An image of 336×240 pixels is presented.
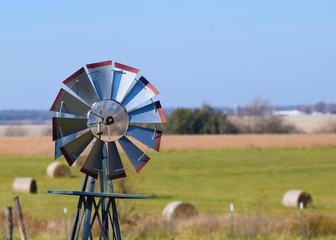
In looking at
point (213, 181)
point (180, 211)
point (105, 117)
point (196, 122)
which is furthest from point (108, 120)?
point (196, 122)

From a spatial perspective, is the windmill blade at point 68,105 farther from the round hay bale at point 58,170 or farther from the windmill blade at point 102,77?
the round hay bale at point 58,170

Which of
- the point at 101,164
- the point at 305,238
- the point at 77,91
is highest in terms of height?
the point at 77,91

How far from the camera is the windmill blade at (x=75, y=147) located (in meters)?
13.6

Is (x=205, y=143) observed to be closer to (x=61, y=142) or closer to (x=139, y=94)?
(x=139, y=94)

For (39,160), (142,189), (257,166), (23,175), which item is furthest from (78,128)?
(39,160)

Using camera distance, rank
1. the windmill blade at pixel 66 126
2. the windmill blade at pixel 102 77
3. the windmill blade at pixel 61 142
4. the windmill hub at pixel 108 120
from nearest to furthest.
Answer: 1. the windmill blade at pixel 66 126
2. the windmill blade at pixel 61 142
3. the windmill hub at pixel 108 120
4. the windmill blade at pixel 102 77

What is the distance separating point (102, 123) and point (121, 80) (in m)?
0.67

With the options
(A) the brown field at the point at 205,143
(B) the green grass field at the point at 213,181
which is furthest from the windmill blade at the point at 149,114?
(A) the brown field at the point at 205,143

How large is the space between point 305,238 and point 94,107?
11575mm

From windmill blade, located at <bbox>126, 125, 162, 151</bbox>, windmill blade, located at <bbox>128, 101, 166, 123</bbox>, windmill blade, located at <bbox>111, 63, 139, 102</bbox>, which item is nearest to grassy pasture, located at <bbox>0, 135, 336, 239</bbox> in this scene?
windmill blade, located at <bbox>126, 125, 162, 151</bbox>

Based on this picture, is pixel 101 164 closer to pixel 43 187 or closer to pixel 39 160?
pixel 43 187

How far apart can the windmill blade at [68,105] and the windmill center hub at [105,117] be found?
0.12 m

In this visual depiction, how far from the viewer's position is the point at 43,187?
1800 inches

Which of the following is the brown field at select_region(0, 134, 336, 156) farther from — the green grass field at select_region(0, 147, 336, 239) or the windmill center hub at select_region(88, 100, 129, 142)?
the windmill center hub at select_region(88, 100, 129, 142)
